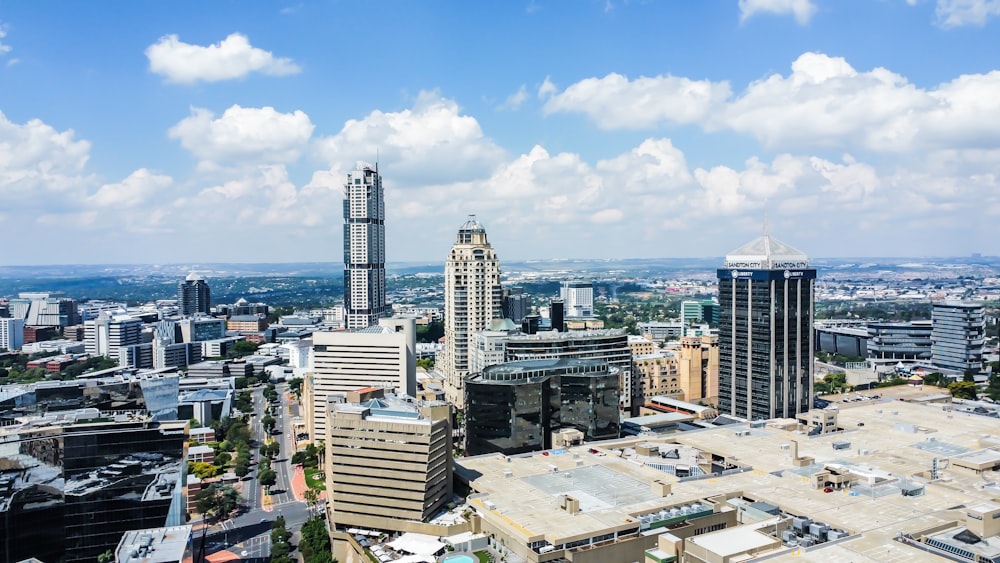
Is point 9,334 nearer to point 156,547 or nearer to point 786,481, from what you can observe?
point 156,547

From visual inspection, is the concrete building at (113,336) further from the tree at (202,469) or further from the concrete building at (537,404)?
the concrete building at (537,404)

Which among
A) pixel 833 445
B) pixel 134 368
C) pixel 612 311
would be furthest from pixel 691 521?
pixel 612 311

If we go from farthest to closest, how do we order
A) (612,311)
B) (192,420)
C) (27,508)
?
(612,311) → (192,420) → (27,508)

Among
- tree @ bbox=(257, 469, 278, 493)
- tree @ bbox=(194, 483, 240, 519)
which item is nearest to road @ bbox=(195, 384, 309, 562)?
tree @ bbox=(257, 469, 278, 493)

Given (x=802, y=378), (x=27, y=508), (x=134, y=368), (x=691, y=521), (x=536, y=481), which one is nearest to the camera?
(x=691, y=521)

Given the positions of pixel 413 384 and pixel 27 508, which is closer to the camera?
pixel 27 508

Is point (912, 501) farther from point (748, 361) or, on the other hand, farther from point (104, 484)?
point (104, 484)

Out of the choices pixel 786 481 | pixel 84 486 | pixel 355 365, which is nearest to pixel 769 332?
pixel 786 481
